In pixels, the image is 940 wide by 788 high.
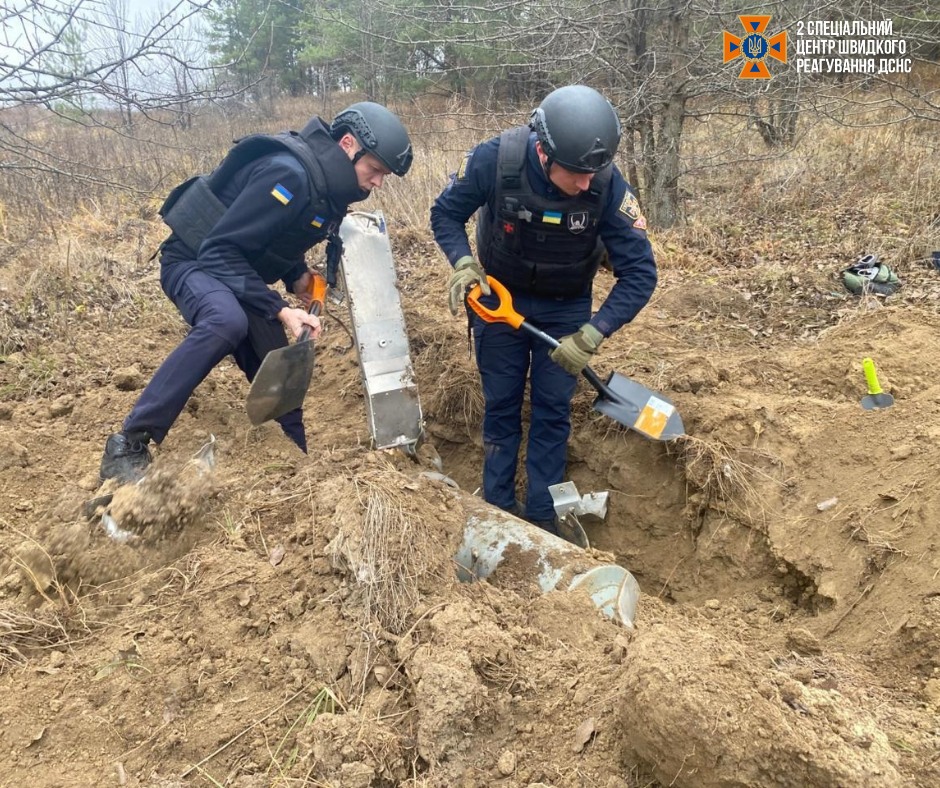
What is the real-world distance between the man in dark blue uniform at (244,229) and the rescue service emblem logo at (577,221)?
2.68ft

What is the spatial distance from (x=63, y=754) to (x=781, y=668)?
6.67ft

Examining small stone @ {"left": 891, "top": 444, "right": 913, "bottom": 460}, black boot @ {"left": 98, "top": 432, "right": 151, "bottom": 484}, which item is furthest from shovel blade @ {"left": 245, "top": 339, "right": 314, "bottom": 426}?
small stone @ {"left": 891, "top": 444, "right": 913, "bottom": 460}

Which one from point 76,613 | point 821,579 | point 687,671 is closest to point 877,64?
point 821,579

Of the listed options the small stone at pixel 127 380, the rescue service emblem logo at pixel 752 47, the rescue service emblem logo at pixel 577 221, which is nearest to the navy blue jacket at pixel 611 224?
the rescue service emblem logo at pixel 577 221

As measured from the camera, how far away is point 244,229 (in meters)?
2.95

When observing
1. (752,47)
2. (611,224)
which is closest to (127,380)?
(611,224)

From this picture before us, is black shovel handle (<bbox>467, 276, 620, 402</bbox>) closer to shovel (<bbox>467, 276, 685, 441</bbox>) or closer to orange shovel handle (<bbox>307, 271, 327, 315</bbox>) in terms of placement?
shovel (<bbox>467, 276, 685, 441</bbox>)

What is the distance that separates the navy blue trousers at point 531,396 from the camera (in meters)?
3.49

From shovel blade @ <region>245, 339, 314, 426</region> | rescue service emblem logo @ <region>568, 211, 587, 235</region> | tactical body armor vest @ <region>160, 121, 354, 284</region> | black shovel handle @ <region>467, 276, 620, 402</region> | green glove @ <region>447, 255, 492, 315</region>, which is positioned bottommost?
shovel blade @ <region>245, 339, 314, 426</region>

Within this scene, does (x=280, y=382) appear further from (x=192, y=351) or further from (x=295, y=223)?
(x=295, y=223)

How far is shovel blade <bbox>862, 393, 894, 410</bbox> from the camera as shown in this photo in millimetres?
3430

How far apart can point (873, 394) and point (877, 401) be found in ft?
0.19

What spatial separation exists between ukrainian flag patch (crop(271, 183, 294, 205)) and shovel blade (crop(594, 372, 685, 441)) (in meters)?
1.87

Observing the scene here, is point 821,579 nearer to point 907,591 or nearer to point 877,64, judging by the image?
point 907,591
